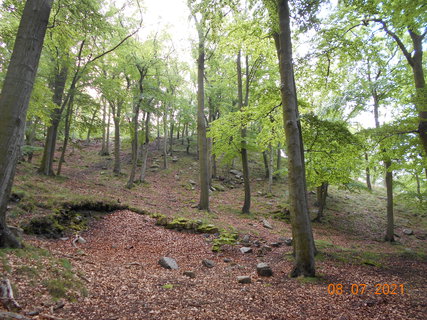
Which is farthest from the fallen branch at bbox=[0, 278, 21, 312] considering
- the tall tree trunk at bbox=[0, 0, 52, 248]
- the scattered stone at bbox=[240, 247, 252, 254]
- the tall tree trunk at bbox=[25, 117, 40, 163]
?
the tall tree trunk at bbox=[25, 117, 40, 163]

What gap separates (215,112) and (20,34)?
20.7m

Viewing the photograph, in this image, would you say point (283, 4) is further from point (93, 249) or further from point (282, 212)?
point (282, 212)

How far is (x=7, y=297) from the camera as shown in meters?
2.81

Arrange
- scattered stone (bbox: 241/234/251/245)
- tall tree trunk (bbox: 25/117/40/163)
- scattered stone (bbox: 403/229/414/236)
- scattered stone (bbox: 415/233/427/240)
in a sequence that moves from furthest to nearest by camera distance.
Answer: scattered stone (bbox: 403/229/414/236)
tall tree trunk (bbox: 25/117/40/163)
scattered stone (bbox: 415/233/427/240)
scattered stone (bbox: 241/234/251/245)

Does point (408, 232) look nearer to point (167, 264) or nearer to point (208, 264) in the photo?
point (208, 264)

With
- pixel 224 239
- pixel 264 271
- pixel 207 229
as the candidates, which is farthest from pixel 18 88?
pixel 207 229

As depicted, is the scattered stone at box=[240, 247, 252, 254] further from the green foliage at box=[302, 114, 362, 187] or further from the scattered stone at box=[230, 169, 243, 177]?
the scattered stone at box=[230, 169, 243, 177]

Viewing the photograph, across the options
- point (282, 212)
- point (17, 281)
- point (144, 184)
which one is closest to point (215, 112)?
point (144, 184)

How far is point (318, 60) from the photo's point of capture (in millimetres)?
7844

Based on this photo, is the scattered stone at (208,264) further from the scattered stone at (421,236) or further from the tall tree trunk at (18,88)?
the scattered stone at (421,236)
